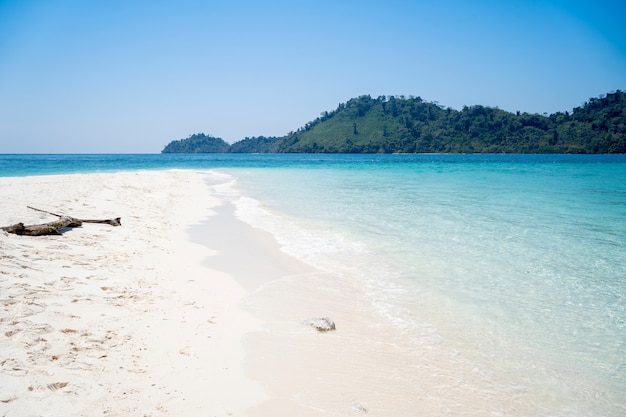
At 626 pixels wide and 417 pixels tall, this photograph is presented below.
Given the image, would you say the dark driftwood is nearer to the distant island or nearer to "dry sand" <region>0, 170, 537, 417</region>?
"dry sand" <region>0, 170, 537, 417</region>

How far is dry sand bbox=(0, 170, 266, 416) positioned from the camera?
9.62ft

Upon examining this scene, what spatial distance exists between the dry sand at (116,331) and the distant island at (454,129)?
140375mm

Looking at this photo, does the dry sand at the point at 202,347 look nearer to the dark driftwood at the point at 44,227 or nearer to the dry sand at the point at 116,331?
the dry sand at the point at 116,331

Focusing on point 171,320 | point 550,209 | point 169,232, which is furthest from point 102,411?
point 550,209

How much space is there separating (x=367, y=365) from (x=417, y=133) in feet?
540

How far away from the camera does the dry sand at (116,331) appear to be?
2.93 metres

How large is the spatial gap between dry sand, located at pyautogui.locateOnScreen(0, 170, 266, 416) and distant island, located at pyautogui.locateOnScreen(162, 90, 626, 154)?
140m

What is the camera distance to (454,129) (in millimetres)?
153000

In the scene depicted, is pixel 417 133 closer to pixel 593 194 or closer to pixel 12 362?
pixel 593 194

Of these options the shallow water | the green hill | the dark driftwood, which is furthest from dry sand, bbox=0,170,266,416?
the green hill

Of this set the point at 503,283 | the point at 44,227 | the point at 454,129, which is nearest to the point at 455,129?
the point at 454,129

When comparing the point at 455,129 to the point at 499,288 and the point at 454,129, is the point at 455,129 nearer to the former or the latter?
the point at 454,129

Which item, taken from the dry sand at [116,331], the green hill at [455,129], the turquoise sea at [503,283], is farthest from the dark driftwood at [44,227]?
the green hill at [455,129]

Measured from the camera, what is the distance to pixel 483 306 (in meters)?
5.43
